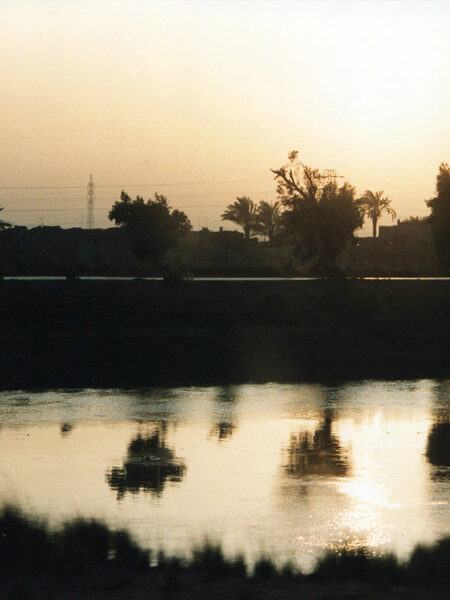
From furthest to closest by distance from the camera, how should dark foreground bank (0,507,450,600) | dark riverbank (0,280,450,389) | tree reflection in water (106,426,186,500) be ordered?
Answer: dark riverbank (0,280,450,389) → tree reflection in water (106,426,186,500) → dark foreground bank (0,507,450,600)

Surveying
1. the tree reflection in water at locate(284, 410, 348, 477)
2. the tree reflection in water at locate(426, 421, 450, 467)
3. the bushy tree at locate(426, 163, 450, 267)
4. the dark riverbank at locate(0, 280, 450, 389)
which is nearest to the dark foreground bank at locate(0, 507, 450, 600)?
the tree reflection in water at locate(284, 410, 348, 477)

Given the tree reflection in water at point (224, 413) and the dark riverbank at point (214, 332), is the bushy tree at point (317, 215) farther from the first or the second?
the tree reflection in water at point (224, 413)

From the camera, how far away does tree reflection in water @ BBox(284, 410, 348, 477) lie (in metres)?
15.0

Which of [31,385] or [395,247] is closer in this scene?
[31,385]

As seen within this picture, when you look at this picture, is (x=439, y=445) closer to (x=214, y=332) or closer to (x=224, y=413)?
(x=224, y=413)

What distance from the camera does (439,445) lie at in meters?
17.1

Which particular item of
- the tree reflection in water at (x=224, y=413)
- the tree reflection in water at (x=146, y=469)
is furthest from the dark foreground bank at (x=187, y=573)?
the tree reflection in water at (x=224, y=413)

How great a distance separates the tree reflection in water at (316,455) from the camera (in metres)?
15.0

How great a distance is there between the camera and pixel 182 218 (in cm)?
10194

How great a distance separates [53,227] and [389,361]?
108514 millimetres

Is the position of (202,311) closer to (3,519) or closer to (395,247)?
(3,519)

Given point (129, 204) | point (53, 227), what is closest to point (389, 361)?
point (129, 204)

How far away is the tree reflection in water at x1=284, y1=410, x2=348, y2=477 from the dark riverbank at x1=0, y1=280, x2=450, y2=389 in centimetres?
839

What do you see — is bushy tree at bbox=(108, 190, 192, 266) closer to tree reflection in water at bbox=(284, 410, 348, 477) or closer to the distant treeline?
the distant treeline
